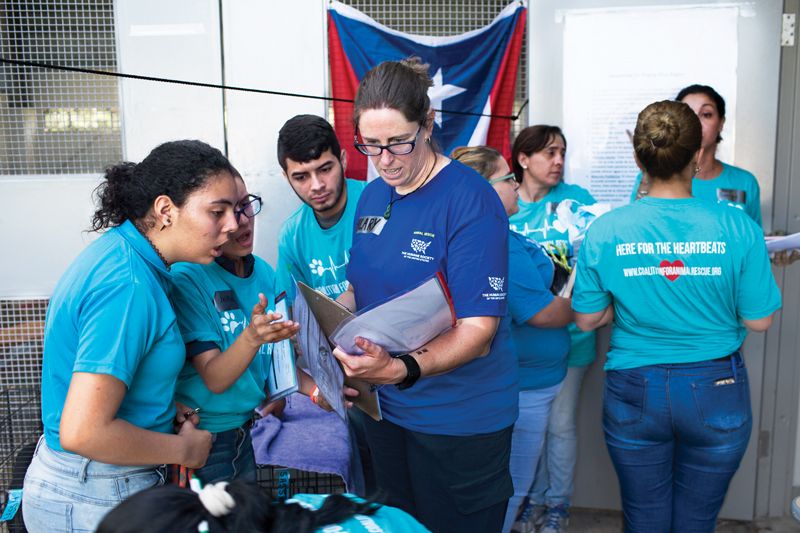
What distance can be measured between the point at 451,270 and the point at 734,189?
6.19ft

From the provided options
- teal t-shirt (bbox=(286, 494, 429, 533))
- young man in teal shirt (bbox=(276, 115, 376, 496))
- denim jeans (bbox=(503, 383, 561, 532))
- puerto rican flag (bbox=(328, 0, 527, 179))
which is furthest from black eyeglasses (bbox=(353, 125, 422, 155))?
puerto rican flag (bbox=(328, 0, 527, 179))

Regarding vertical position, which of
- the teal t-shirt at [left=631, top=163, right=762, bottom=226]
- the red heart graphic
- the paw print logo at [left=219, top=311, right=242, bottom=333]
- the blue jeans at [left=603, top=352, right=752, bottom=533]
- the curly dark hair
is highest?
the curly dark hair

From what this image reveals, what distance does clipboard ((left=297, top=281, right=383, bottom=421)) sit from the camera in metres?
1.66

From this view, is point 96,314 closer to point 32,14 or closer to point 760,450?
point 32,14

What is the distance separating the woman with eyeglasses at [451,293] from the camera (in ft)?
5.60

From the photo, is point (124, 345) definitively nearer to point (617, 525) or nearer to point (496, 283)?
point (496, 283)

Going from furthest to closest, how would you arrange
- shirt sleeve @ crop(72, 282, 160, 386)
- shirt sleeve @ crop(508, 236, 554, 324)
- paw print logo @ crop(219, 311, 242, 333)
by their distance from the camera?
shirt sleeve @ crop(508, 236, 554, 324) < paw print logo @ crop(219, 311, 242, 333) < shirt sleeve @ crop(72, 282, 160, 386)

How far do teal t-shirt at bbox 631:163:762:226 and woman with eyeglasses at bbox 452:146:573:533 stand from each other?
0.84 meters

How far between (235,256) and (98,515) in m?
0.79

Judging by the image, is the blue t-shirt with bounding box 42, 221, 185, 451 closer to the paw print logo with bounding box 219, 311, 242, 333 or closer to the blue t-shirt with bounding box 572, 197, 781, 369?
the paw print logo with bounding box 219, 311, 242, 333

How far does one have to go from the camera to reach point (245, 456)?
2.01 meters

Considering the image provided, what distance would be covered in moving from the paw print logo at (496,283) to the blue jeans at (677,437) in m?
0.81

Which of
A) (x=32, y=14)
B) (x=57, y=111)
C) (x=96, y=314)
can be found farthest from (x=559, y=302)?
(x=32, y=14)

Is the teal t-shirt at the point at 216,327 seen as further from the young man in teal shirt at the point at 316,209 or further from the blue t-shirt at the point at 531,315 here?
the blue t-shirt at the point at 531,315
